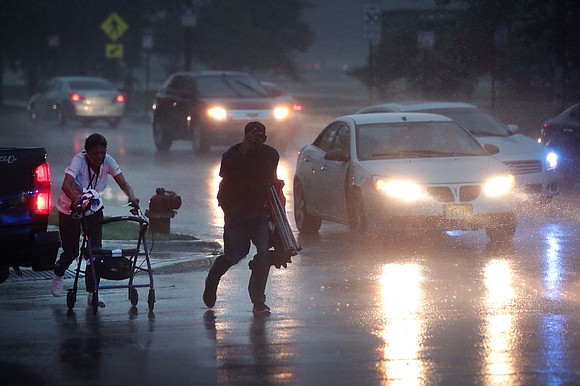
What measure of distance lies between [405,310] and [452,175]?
16.5ft

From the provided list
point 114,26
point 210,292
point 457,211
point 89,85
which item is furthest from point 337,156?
point 114,26

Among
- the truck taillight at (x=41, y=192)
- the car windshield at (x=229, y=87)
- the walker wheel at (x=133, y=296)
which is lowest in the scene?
the walker wheel at (x=133, y=296)

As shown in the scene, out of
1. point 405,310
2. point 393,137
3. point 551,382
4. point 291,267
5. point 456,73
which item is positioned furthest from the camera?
point 456,73

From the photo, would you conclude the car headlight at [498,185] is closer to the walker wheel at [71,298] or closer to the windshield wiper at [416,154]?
the windshield wiper at [416,154]

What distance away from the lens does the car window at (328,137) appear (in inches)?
717

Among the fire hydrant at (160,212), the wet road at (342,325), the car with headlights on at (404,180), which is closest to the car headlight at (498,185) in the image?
the car with headlights on at (404,180)

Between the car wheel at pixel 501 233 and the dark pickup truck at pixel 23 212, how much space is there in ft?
21.8

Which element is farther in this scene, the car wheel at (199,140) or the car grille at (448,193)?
the car wheel at (199,140)

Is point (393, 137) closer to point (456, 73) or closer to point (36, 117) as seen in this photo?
point (456, 73)

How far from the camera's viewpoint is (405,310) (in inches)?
459

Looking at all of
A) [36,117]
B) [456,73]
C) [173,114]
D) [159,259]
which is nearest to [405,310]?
[159,259]

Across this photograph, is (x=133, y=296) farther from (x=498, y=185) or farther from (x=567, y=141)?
(x=567, y=141)

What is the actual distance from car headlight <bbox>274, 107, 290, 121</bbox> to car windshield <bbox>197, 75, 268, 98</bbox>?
2.73 feet

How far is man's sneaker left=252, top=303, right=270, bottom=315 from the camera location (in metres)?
11.6
